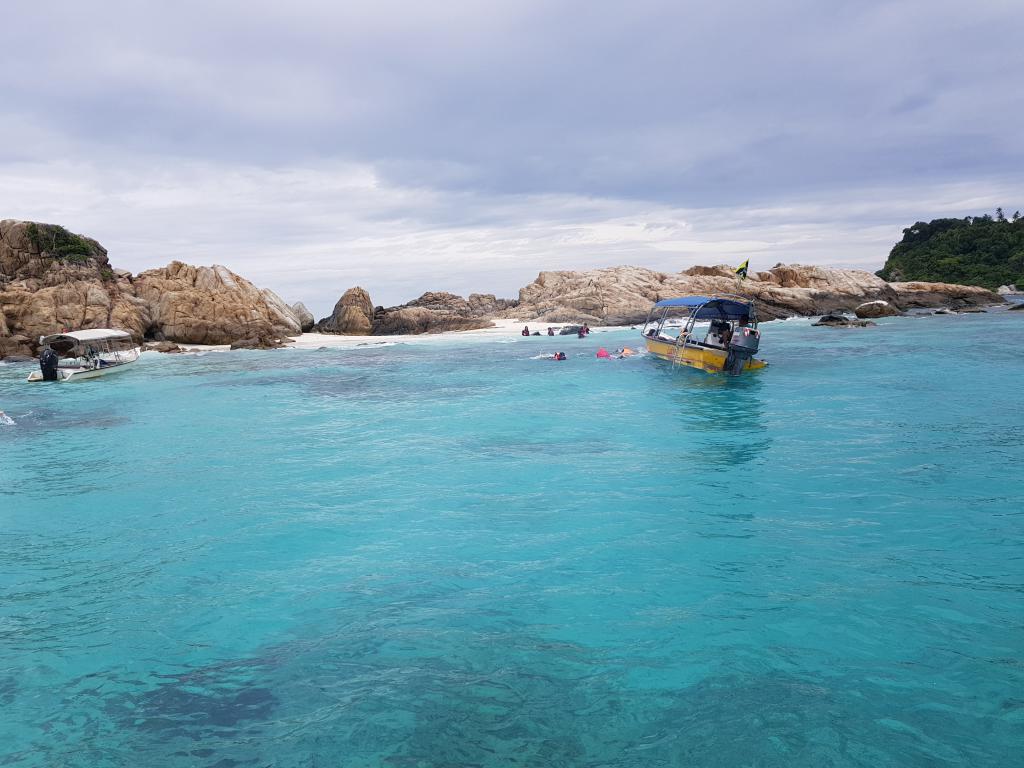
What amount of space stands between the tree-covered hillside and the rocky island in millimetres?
18267

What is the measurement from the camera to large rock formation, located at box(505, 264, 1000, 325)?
3386 inches

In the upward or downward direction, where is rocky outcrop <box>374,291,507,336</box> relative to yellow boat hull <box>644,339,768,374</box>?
upward

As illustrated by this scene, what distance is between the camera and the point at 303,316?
78.4 metres

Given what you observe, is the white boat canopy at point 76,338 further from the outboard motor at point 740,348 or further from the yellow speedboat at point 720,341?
the outboard motor at point 740,348

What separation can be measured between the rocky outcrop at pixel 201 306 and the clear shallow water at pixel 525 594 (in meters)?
40.9

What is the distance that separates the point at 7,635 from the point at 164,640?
207cm

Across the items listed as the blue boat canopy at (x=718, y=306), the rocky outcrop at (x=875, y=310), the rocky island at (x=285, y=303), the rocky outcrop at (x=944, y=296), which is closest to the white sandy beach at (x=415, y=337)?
the rocky island at (x=285, y=303)

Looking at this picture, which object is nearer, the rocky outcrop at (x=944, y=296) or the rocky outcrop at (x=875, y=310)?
the rocky outcrop at (x=875, y=310)

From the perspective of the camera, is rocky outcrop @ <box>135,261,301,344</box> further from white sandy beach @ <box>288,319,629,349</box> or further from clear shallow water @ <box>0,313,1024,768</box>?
clear shallow water @ <box>0,313,1024,768</box>

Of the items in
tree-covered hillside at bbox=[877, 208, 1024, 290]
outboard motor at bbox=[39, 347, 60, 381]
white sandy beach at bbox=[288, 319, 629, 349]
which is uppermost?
tree-covered hillside at bbox=[877, 208, 1024, 290]

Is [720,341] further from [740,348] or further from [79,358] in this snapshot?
[79,358]

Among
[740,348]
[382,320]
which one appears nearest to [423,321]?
[382,320]

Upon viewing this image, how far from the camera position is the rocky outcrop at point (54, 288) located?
50781 mm

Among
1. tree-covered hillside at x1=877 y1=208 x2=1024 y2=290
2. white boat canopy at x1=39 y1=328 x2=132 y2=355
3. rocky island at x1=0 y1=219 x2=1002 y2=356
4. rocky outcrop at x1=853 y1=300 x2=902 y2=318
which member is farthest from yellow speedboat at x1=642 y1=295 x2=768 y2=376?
tree-covered hillside at x1=877 y1=208 x2=1024 y2=290
